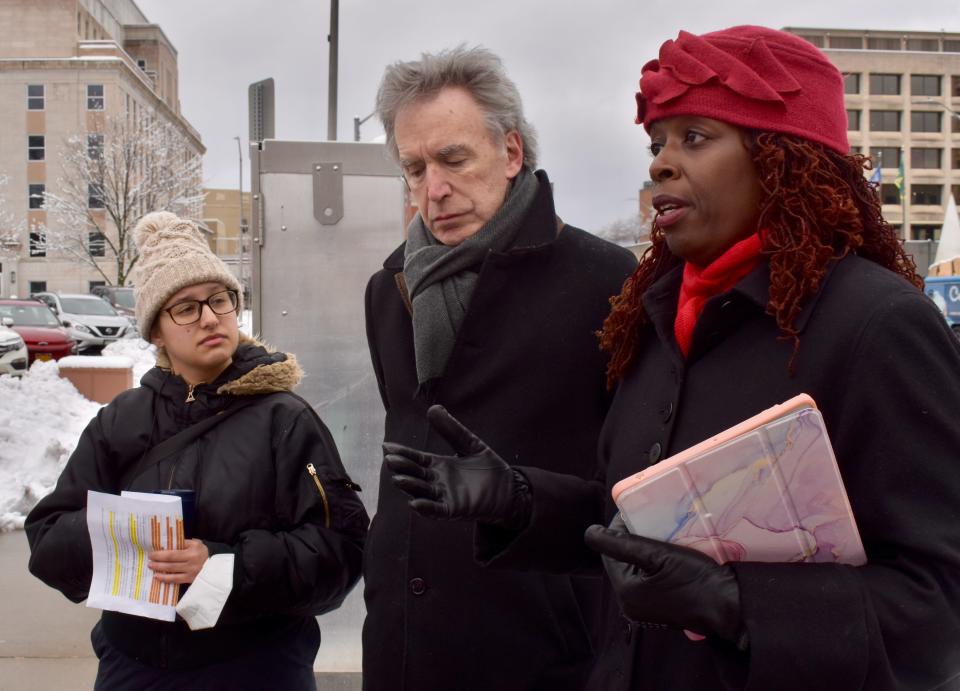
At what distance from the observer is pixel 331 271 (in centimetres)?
443

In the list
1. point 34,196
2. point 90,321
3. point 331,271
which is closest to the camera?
point 331,271

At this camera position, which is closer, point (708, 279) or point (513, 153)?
point (708, 279)

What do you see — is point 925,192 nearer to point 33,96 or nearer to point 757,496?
point 33,96

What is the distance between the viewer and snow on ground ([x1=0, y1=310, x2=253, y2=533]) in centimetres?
706

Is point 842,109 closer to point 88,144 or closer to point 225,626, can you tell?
point 225,626

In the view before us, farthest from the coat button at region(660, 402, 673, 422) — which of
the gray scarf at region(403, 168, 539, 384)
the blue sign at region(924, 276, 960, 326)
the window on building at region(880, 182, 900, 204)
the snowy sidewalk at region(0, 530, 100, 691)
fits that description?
the window on building at region(880, 182, 900, 204)

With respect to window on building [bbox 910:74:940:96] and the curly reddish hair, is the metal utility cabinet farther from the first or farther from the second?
window on building [bbox 910:74:940:96]

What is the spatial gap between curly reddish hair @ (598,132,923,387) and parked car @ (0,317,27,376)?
50.9 feet

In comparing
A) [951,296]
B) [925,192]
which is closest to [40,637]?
[951,296]

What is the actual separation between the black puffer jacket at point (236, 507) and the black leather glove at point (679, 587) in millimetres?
1359

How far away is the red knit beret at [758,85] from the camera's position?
157 centimetres

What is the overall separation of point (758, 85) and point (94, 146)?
3967 cm

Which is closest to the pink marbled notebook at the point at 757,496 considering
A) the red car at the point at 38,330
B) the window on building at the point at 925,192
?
the red car at the point at 38,330

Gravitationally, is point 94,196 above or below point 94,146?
below
